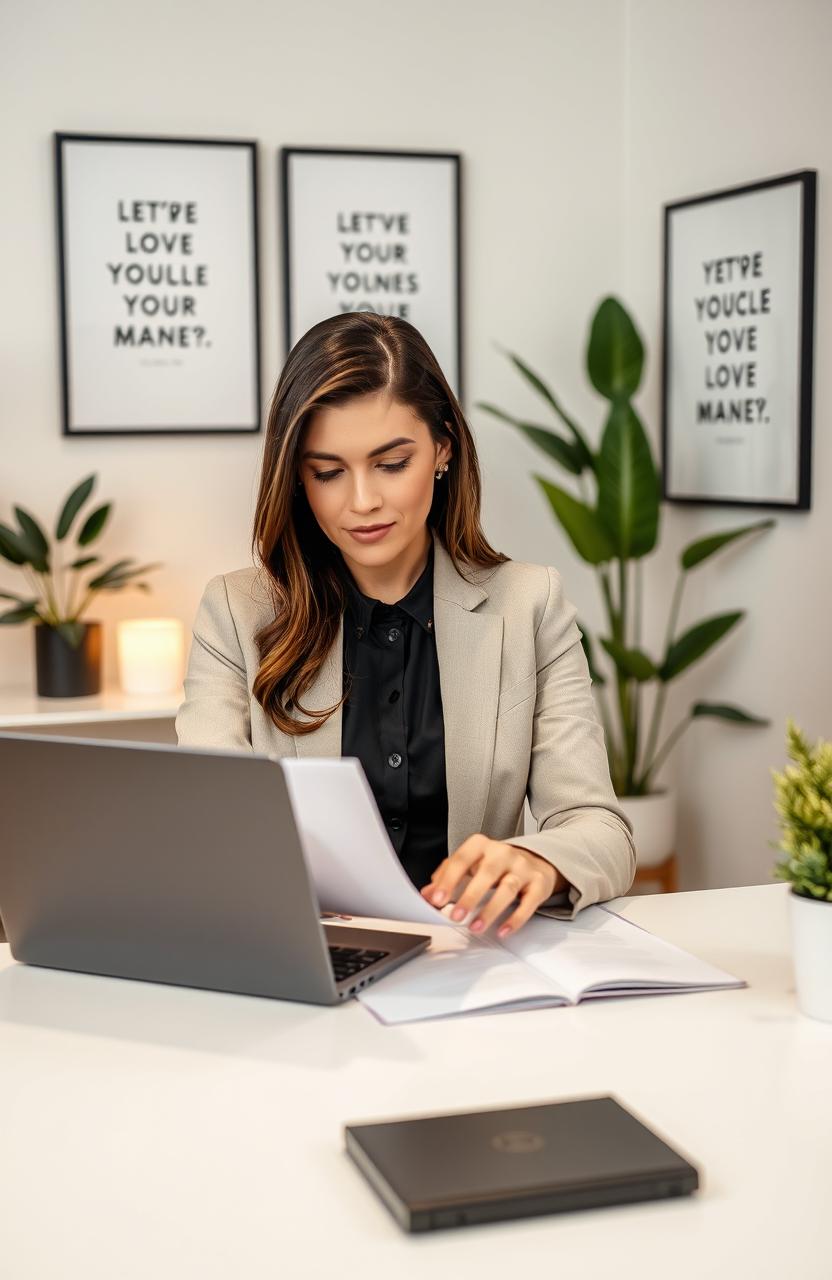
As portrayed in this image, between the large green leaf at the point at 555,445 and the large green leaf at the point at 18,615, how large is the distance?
113 centimetres

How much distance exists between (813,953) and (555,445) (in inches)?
91.1

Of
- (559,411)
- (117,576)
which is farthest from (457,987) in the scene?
(559,411)

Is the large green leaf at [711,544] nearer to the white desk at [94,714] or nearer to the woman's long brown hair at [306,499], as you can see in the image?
the white desk at [94,714]

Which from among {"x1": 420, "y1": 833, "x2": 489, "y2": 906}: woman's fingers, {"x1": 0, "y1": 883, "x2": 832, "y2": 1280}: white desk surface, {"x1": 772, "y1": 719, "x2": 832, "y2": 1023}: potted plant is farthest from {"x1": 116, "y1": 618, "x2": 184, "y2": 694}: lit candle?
{"x1": 772, "y1": 719, "x2": 832, "y2": 1023}: potted plant

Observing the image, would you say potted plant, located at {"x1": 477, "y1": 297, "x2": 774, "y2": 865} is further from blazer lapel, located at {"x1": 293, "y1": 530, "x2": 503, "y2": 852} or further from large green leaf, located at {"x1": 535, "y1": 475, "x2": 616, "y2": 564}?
blazer lapel, located at {"x1": 293, "y1": 530, "x2": 503, "y2": 852}

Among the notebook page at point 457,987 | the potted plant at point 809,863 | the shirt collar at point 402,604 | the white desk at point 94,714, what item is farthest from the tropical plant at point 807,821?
the white desk at point 94,714

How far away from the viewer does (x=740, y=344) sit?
334cm

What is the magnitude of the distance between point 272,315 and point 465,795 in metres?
1.92

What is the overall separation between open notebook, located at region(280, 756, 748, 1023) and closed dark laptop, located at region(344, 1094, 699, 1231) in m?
0.26

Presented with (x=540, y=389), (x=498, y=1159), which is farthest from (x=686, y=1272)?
(x=540, y=389)

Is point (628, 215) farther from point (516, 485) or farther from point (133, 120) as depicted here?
point (133, 120)

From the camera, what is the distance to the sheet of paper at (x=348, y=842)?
3.84ft

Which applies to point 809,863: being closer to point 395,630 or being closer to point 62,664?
point 395,630

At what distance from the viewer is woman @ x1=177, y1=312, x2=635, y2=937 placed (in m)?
1.77
